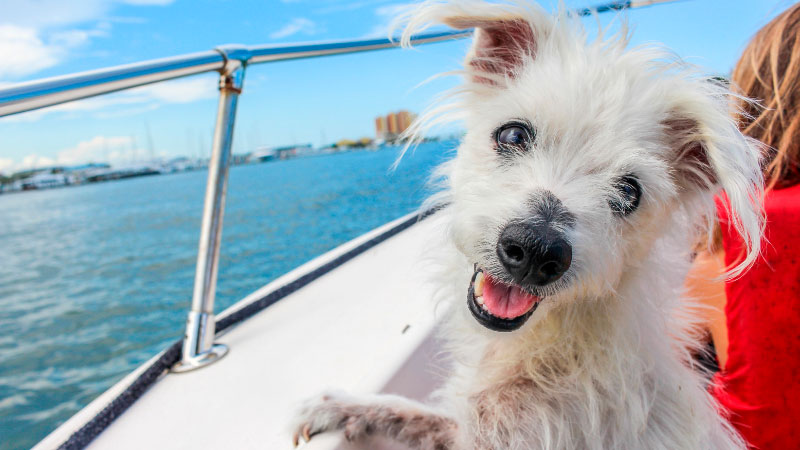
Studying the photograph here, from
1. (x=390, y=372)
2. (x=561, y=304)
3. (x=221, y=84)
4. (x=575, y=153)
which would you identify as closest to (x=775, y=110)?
(x=575, y=153)

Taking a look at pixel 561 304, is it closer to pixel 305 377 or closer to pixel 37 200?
pixel 305 377

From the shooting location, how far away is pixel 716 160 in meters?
1.17

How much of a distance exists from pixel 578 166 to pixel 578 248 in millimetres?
240

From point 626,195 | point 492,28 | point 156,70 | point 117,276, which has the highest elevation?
point 492,28

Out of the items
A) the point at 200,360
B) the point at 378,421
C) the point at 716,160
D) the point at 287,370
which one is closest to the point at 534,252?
the point at 716,160

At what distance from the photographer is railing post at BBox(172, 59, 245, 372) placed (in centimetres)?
178

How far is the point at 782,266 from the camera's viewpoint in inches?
51.5

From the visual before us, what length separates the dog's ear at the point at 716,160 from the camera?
1.10 m

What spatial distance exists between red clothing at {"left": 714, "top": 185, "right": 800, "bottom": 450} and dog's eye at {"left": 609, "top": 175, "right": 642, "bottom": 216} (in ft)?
1.27

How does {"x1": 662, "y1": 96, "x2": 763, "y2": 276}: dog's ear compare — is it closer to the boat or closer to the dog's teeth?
the boat

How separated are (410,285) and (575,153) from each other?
1350mm

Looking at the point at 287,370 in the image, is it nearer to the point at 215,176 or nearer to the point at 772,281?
the point at 215,176

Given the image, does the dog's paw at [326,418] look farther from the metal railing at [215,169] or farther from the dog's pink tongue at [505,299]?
the metal railing at [215,169]

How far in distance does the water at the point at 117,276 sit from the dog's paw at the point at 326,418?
887mm
